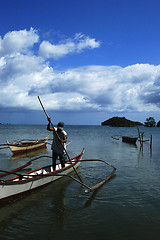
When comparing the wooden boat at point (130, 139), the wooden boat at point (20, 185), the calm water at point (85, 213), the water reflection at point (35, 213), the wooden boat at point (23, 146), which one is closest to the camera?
the calm water at point (85, 213)

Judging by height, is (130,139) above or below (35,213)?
above

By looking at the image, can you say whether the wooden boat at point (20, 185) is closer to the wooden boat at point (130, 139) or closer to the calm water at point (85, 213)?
the calm water at point (85, 213)

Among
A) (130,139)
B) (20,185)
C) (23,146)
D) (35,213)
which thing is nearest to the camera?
(35,213)

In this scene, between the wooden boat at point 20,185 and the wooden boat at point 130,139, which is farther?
the wooden boat at point 130,139

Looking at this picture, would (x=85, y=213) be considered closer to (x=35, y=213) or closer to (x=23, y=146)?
(x=35, y=213)

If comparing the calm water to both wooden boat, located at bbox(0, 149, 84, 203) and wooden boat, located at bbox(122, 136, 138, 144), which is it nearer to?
wooden boat, located at bbox(0, 149, 84, 203)

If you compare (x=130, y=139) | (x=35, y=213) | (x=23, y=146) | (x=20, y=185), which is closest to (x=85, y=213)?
(x=35, y=213)

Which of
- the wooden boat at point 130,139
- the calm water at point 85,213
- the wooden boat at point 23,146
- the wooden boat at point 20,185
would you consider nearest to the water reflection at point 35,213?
the calm water at point 85,213

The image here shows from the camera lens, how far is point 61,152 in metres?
8.82

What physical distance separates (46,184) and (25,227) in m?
3.31

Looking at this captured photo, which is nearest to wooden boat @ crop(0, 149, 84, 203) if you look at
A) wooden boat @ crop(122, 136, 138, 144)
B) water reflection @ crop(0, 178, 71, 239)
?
water reflection @ crop(0, 178, 71, 239)

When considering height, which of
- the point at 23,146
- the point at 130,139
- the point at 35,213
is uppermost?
the point at 23,146

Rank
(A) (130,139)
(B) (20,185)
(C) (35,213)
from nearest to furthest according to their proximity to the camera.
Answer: (C) (35,213) < (B) (20,185) < (A) (130,139)

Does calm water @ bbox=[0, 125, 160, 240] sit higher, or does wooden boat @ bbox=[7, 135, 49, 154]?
wooden boat @ bbox=[7, 135, 49, 154]
